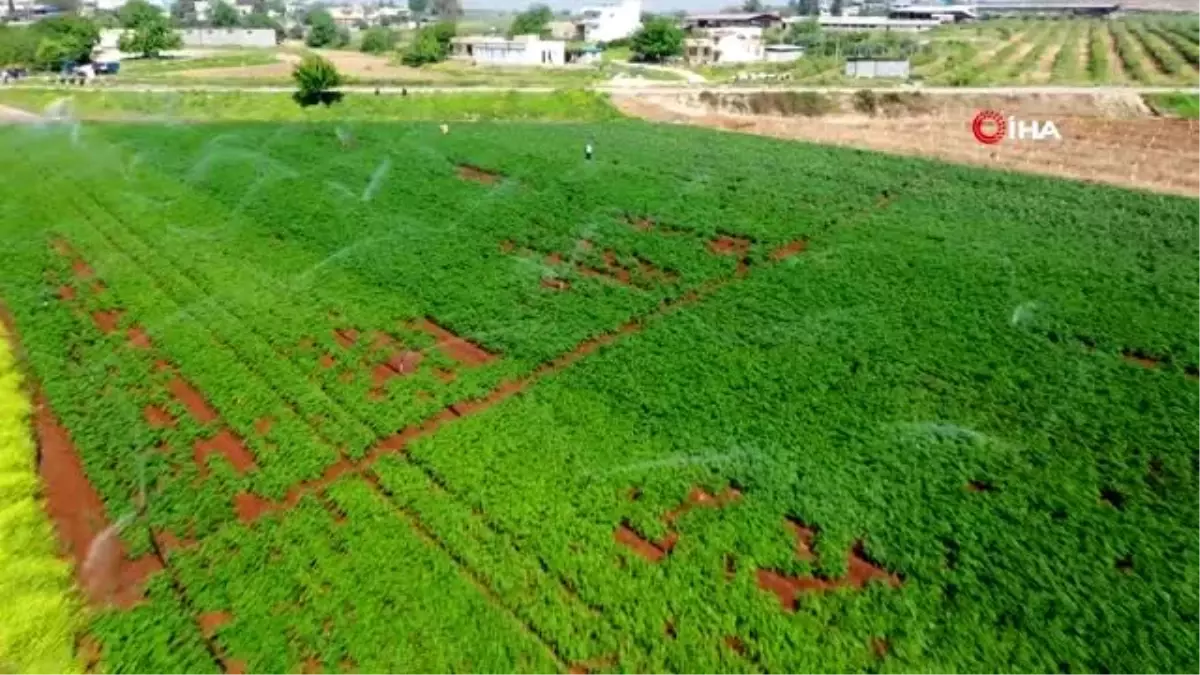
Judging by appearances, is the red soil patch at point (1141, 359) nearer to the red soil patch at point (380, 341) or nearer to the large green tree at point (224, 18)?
the red soil patch at point (380, 341)

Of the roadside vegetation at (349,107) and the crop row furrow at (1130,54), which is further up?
the crop row furrow at (1130,54)

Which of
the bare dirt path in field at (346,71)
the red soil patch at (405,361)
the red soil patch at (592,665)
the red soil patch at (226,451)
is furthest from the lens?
the bare dirt path in field at (346,71)

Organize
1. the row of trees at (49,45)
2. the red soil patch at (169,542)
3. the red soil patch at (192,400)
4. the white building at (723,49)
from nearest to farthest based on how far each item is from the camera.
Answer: the red soil patch at (169,542), the red soil patch at (192,400), the row of trees at (49,45), the white building at (723,49)

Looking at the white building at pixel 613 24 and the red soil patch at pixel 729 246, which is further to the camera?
the white building at pixel 613 24

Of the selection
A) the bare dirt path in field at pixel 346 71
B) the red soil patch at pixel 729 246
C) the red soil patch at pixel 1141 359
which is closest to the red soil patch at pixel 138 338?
the red soil patch at pixel 729 246

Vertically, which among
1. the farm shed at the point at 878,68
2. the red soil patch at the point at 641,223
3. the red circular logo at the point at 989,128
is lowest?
the red soil patch at the point at 641,223

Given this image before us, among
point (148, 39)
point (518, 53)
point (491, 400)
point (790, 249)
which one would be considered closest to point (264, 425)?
point (491, 400)
